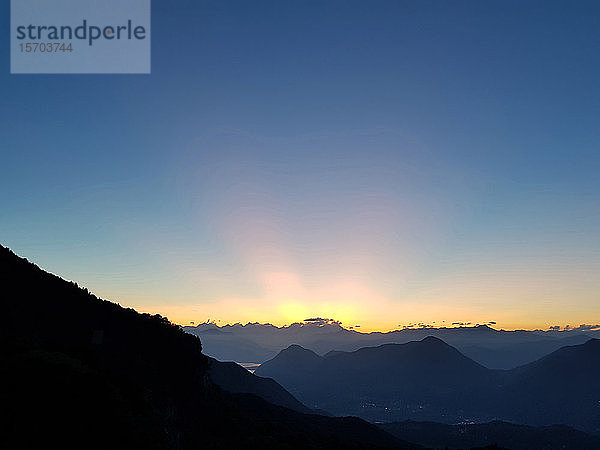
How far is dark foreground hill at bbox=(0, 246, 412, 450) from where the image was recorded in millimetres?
24344

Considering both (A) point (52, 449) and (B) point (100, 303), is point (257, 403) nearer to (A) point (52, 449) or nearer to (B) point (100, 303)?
(B) point (100, 303)

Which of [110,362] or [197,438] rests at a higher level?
[110,362]

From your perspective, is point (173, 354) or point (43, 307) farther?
point (173, 354)

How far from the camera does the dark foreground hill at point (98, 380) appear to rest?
24344 mm

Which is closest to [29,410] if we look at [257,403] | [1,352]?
[1,352]

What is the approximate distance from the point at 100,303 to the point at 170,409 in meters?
37.3

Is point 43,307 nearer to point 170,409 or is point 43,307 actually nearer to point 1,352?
point 170,409

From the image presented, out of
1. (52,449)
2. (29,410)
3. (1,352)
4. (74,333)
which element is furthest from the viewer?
(74,333)

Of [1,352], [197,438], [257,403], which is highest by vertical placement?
[1,352]

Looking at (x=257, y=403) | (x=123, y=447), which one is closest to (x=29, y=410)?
(x=123, y=447)

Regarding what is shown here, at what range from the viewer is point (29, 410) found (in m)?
23.9

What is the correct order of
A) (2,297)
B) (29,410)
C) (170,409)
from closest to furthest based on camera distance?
(29,410)
(170,409)
(2,297)

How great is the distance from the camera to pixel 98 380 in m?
29.3

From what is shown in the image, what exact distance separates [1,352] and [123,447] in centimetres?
1259
